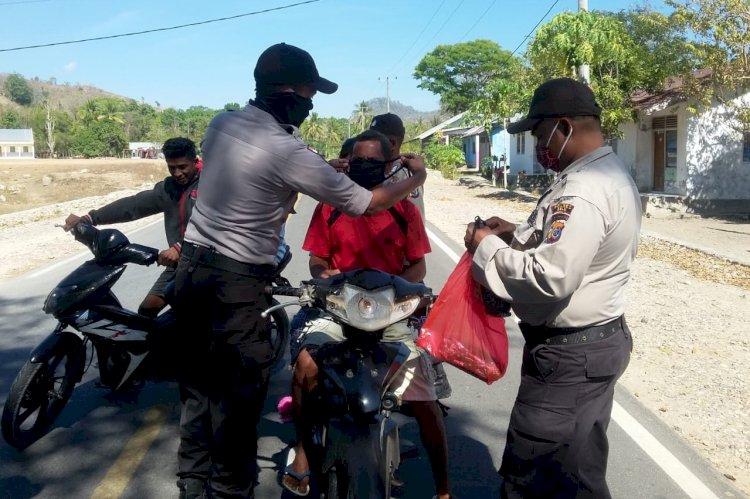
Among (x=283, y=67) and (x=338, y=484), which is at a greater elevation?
(x=283, y=67)

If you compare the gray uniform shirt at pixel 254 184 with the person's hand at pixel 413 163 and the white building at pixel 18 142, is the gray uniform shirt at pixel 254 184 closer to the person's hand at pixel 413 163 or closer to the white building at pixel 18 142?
the person's hand at pixel 413 163

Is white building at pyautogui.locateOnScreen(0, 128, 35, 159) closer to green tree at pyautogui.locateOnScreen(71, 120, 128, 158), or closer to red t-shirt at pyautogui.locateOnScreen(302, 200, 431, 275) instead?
green tree at pyautogui.locateOnScreen(71, 120, 128, 158)

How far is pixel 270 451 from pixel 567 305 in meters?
2.43

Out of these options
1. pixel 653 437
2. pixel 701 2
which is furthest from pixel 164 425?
pixel 701 2

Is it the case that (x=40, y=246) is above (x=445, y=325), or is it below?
below

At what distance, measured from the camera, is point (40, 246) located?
47.7 feet

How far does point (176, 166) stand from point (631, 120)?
63.0ft

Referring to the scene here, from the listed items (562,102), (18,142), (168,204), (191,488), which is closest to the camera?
(562,102)

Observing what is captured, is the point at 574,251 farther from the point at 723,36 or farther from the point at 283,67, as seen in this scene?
the point at 723,36

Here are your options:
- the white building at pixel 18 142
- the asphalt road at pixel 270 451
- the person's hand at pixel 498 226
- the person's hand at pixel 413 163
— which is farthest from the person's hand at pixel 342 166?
the white building at pixel 18 142

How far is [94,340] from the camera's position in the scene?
181 inches

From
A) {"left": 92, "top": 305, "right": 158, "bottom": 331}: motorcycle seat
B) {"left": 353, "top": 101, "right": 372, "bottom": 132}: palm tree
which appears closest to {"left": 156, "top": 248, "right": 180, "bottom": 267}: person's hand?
{"left": 92, "top": 305, "right": 158, "bottom": 331}: motorcycle seat

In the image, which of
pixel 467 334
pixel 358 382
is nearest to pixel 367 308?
pixel 358 382

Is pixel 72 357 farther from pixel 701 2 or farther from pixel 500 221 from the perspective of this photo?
pixel 701 2
